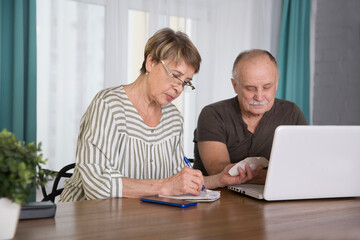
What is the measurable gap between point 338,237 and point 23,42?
8.14 ft

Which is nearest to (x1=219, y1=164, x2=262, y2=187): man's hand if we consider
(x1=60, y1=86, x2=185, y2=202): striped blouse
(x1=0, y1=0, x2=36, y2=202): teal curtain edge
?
(x1=60, y1=86, x2=185, y2=202): striped blouse

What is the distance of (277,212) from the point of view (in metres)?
1.33

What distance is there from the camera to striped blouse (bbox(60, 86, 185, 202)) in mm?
1562

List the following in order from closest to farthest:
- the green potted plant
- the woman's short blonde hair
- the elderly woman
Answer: the green potted plant, the elderly woman, the woman's short blonde hair

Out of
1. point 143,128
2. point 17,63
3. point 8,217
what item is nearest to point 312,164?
point 143,128

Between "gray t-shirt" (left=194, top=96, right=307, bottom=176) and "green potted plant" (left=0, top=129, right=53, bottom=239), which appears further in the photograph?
"gray t-shirt" (left=194, top=96, right=307, bottom=176)

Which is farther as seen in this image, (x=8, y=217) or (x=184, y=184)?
(x=184, y=184)

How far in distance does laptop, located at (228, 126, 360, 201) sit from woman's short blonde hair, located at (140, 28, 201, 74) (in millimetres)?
592

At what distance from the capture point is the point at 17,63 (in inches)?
113

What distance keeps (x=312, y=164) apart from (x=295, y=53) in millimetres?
3033

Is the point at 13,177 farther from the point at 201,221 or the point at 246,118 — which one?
the point at 246,118

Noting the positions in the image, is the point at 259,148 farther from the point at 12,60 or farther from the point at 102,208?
the point at 12,60

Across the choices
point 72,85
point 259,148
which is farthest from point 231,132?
point 72,85

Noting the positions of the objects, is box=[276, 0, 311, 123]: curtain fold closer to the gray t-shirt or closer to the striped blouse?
the gray t-shirt
